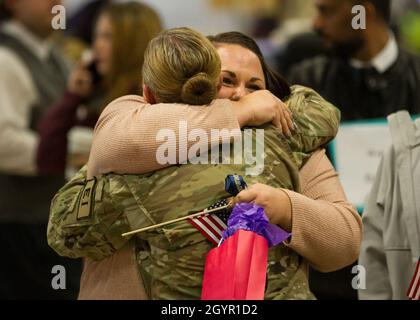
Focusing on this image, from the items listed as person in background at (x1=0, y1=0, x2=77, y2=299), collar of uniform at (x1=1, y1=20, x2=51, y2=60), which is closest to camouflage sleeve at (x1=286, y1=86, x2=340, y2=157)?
person in background at (x1=0, y1=0, x2=77, y2=299)

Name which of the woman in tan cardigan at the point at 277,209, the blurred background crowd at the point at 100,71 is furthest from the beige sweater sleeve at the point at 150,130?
the blurred background crowd at the point at 100,71

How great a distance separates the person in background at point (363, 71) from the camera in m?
3.41

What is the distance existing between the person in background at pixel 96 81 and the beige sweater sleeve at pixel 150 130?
4.47 ft

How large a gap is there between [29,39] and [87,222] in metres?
2.67

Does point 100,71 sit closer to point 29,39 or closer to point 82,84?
point 82,84

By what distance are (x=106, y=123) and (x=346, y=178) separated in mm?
1420

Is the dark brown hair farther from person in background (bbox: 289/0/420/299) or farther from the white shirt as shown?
the white shirt

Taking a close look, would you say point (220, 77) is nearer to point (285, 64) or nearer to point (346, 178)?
point (346, 178)

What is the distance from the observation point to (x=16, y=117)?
440 centimetres

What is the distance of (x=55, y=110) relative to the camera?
13.4 feet

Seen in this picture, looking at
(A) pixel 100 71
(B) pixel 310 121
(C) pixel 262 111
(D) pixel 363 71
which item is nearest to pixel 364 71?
(D) pixel 363 71

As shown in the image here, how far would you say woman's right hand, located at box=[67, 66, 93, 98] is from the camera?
3.97m

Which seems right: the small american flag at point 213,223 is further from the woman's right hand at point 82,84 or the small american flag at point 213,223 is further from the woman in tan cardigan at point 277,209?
the woman's right hand at point 82,84

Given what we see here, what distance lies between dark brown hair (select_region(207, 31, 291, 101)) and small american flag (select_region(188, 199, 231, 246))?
341 millimetres
